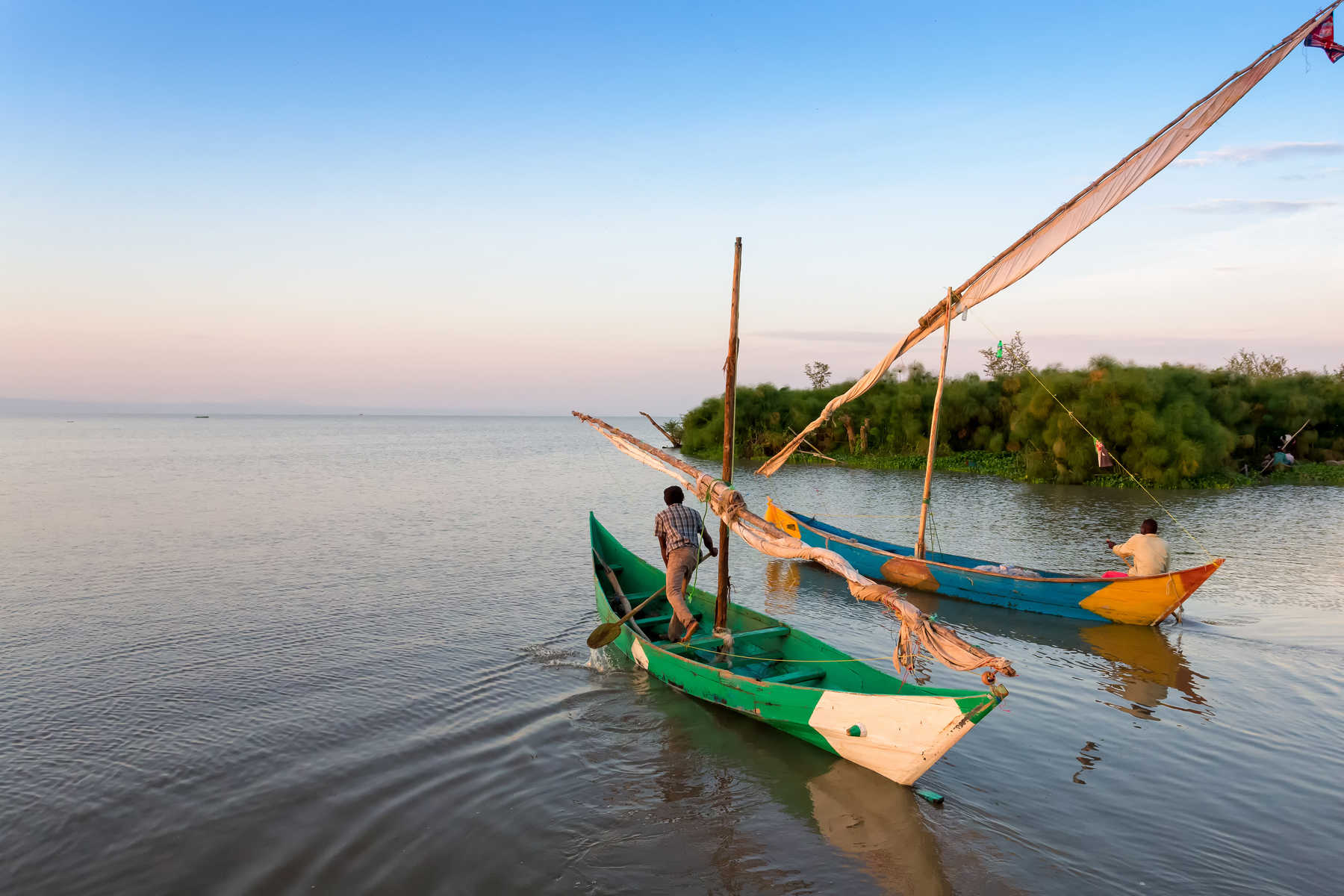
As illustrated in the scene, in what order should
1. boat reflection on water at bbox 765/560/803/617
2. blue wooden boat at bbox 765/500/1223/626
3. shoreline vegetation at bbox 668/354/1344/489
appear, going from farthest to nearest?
shoreline vegetation at bbox 668/354/1344/489, boat reflection on water at bbox 765/560/803/617, blue wooden boat at bbox 765/500/1223/626

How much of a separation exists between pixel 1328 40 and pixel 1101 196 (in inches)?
95.3

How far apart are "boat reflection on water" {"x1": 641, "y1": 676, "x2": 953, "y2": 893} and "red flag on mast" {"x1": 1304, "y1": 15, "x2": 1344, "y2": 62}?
8108 millimetres

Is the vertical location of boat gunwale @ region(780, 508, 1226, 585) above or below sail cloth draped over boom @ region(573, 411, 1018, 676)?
below

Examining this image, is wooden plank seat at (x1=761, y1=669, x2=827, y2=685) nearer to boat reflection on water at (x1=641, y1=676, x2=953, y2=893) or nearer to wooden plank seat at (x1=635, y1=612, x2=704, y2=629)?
boat reflection on water at (x1=641, y1=676, x2=953, y2=893)

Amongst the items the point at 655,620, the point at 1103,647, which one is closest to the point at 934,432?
the point at 1103,647

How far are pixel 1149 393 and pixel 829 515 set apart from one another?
17.3 m

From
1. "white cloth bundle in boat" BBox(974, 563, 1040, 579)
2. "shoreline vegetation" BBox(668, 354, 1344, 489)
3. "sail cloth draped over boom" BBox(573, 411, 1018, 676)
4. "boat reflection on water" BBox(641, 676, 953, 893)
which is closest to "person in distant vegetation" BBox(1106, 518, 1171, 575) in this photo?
"white cloth bundle in boat" BBox(974, 563, 1040, 579)

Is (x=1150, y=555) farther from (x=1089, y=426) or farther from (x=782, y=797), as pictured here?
(x=1089, y=426)

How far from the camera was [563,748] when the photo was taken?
26.4ft

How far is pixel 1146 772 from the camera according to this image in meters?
7.49

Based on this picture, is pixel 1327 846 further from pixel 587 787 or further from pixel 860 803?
pixel 587 787

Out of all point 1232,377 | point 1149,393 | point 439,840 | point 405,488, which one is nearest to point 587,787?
point 439,840

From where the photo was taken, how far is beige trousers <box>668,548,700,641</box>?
9594 mm

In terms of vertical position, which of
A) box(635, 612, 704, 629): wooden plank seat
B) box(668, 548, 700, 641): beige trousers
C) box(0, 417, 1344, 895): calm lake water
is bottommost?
box(0, 417, 1344, 895): calm lake water
